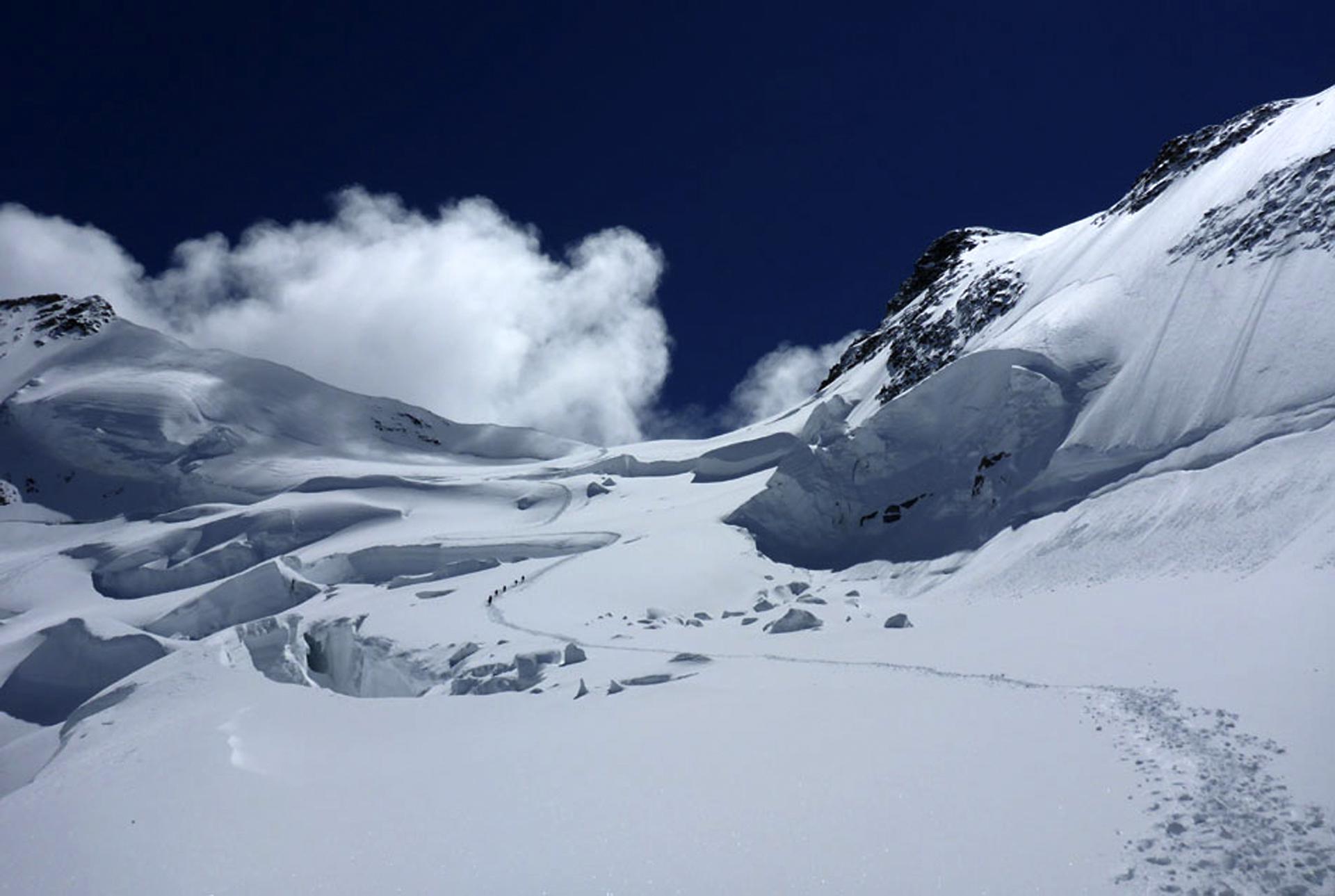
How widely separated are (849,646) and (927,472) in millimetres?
16472

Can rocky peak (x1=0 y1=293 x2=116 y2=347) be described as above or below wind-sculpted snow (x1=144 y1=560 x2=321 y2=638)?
above

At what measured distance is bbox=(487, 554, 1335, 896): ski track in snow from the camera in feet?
23.7

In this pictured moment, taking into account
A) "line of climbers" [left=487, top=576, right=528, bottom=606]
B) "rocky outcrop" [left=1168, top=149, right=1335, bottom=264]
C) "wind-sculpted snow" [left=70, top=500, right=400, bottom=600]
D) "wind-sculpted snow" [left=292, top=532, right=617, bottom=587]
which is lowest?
"line of climbers" [left=487, top=576, right=528, bottom=606]

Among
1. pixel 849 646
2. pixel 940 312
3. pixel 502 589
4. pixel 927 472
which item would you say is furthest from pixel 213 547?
pixel 940 312

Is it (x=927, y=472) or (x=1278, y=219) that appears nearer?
(x=1278, y=219)

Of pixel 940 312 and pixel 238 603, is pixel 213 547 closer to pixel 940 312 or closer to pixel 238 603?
pixel 238 603

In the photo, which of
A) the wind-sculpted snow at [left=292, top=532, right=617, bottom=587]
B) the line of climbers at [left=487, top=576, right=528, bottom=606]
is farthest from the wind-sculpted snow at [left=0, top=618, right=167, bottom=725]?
the wind-sculpted snow at [left=292, top=532, right=617, bottom=587]

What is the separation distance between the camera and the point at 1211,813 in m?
8.31

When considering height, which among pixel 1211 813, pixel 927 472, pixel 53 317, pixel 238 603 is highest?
pixel 53 317

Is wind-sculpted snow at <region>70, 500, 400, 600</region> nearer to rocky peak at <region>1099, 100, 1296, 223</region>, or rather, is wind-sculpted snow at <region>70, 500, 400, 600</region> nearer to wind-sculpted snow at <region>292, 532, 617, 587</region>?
wind-sculpted snow at <region>292, 532, 617, 587</region>

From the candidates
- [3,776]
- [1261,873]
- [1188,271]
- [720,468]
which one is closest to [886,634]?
[1261,873]

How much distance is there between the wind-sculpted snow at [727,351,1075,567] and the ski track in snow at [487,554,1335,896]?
17.8 metres

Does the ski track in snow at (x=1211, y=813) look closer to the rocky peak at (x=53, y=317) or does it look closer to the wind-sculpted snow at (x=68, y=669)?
the wind-sculpted snow at (x=68, y=669)

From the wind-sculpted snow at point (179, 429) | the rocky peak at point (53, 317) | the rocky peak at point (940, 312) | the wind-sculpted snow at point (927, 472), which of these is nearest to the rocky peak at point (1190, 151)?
the rocky peak at point (940, 312)
